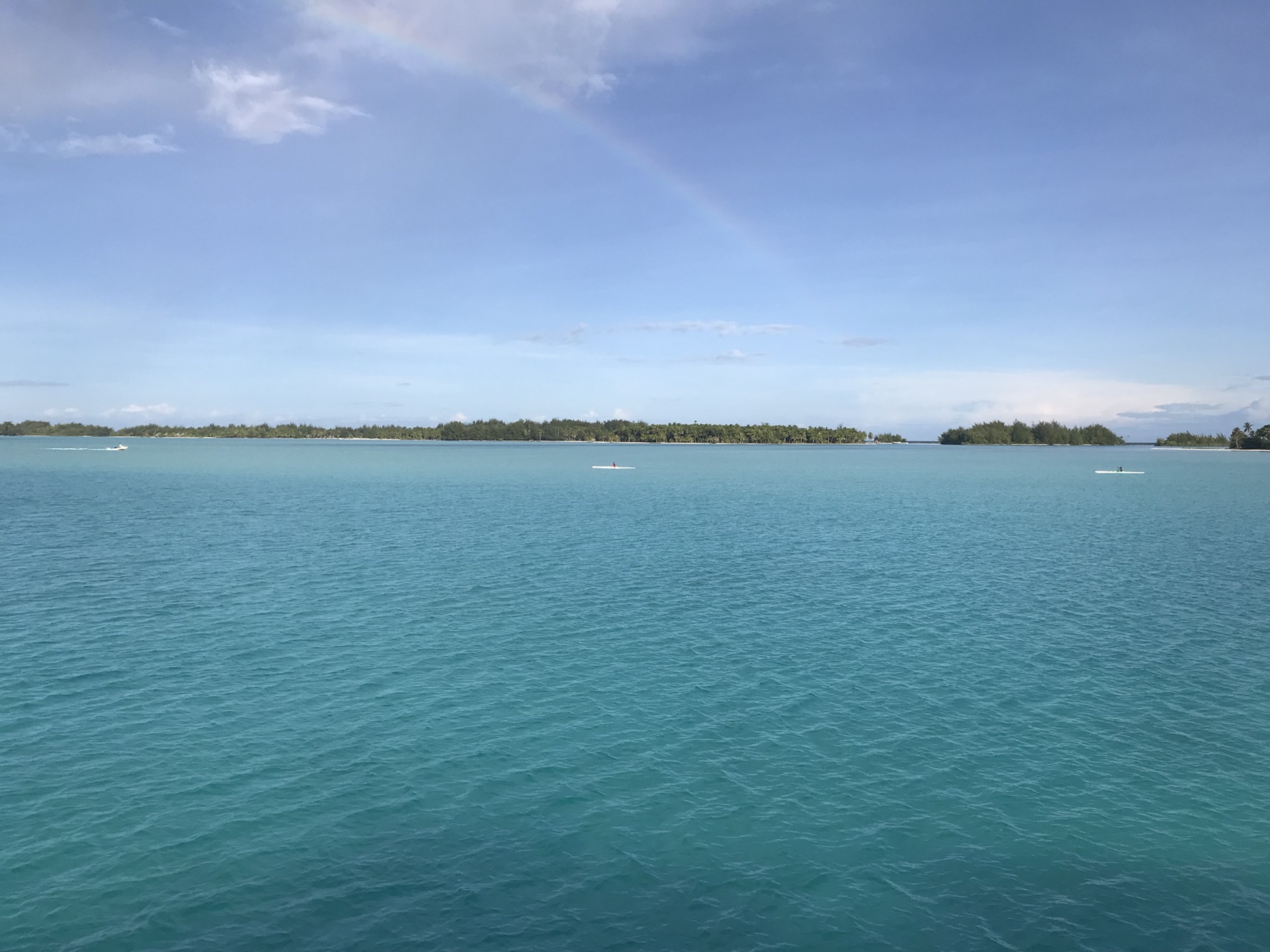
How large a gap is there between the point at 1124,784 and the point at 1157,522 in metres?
87.3

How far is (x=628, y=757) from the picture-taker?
87.9 feet

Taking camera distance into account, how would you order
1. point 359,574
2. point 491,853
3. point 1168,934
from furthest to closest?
point 359,574, point 491,853, point 1168,934

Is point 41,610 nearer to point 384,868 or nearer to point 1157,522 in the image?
point 384,868

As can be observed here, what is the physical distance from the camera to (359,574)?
57250mm

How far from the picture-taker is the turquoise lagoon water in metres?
18.6

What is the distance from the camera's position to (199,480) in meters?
154

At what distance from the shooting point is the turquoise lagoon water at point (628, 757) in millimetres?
18625

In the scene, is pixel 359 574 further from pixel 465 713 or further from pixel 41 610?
pixel 465 713

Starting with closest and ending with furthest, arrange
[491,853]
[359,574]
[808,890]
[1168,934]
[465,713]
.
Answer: [1168,934]
[808,890]
[491,853]
[465,713]
[359,574]

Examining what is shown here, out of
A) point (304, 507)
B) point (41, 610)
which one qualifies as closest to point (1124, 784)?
point (41, 610)

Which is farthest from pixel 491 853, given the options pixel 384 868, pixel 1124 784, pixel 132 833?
pixel 1124 784

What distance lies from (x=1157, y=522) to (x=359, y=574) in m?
94.5

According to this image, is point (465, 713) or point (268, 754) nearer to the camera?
point (268, 754)

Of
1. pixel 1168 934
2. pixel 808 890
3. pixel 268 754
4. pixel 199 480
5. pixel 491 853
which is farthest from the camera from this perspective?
pixel 199 480
